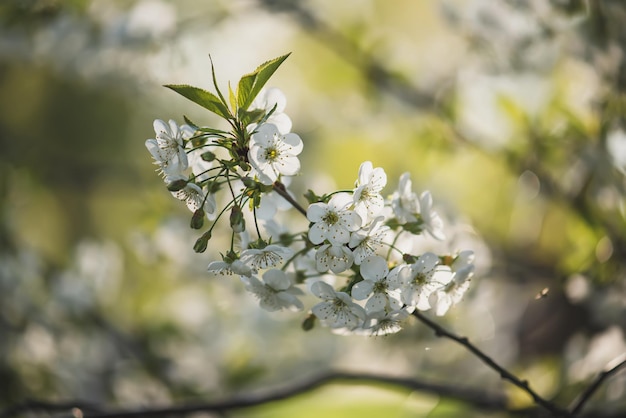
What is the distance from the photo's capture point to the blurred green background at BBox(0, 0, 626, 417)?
1.07 m

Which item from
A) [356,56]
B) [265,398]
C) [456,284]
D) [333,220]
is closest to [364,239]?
[333,220]

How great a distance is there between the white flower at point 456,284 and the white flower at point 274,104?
0.72ft

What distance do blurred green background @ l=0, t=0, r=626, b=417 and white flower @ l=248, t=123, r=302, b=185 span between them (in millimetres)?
478

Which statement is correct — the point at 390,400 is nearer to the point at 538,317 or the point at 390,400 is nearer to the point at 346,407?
the point at 346,407

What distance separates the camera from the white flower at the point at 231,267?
54cm

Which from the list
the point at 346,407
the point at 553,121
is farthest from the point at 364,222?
the point at 346,407

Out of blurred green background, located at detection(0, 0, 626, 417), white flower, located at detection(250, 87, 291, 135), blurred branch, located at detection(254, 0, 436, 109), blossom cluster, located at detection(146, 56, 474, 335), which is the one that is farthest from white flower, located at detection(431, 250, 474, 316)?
blurred branch, located at detection(254, 0, 436, 109)

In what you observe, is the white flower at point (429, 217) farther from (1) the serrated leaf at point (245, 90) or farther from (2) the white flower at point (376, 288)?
(1) the serrated leaf at point (245, 90)

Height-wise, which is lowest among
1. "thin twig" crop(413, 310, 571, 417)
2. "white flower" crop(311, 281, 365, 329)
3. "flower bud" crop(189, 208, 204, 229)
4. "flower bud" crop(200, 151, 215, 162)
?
"thin twig" crop(413, 310, 571, 417)

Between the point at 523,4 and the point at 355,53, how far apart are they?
458 millimetres

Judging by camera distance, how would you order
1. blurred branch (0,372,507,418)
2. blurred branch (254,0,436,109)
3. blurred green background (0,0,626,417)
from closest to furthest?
blurred branch (0,372,507,418) < blurred green background (0,0,626,417) < blurred branch (254,0,436,109)

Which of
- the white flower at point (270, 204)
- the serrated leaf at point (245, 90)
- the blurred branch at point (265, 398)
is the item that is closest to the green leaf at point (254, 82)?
the serrated leaf at point (245, 90)

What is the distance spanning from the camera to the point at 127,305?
7.16 ft

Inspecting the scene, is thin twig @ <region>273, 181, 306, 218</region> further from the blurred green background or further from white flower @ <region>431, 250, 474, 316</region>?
the blurred green background
